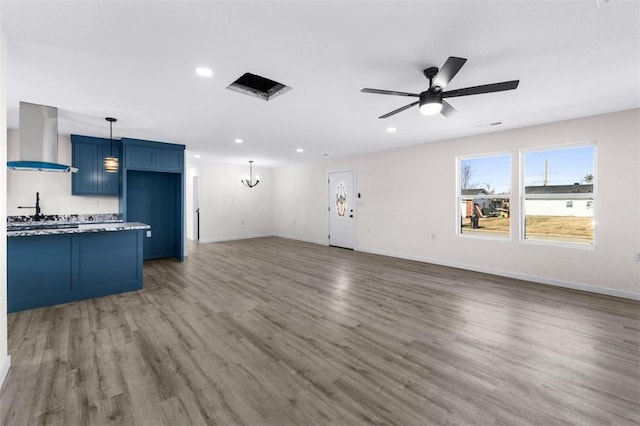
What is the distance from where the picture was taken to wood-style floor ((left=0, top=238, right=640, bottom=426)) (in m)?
1.79

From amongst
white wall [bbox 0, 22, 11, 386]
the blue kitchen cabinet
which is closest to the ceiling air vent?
white wall [bbox 0, 22, 11, 386]

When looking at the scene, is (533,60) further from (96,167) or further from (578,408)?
(96,167)

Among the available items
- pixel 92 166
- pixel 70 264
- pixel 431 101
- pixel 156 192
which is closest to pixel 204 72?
pixel 431 101

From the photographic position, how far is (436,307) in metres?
3.51

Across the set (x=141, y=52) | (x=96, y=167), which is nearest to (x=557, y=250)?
(x=141, y=52)

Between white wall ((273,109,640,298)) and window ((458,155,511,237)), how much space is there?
0.57 ft

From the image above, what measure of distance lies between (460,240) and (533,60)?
12.1 feet

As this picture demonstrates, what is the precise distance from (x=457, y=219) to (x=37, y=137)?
6783mm

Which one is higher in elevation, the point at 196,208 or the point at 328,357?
the point at 196,208

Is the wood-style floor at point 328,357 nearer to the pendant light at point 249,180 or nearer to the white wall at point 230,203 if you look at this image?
the white wall at point 230,203

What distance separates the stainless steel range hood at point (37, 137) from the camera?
3.60 m

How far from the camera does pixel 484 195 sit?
5379mm

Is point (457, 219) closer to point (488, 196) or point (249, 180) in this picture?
point (488, 196)

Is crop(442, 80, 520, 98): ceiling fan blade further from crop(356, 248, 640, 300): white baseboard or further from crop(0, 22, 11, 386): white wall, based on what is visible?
crop(356, 248, 640, 300): white baseboard
